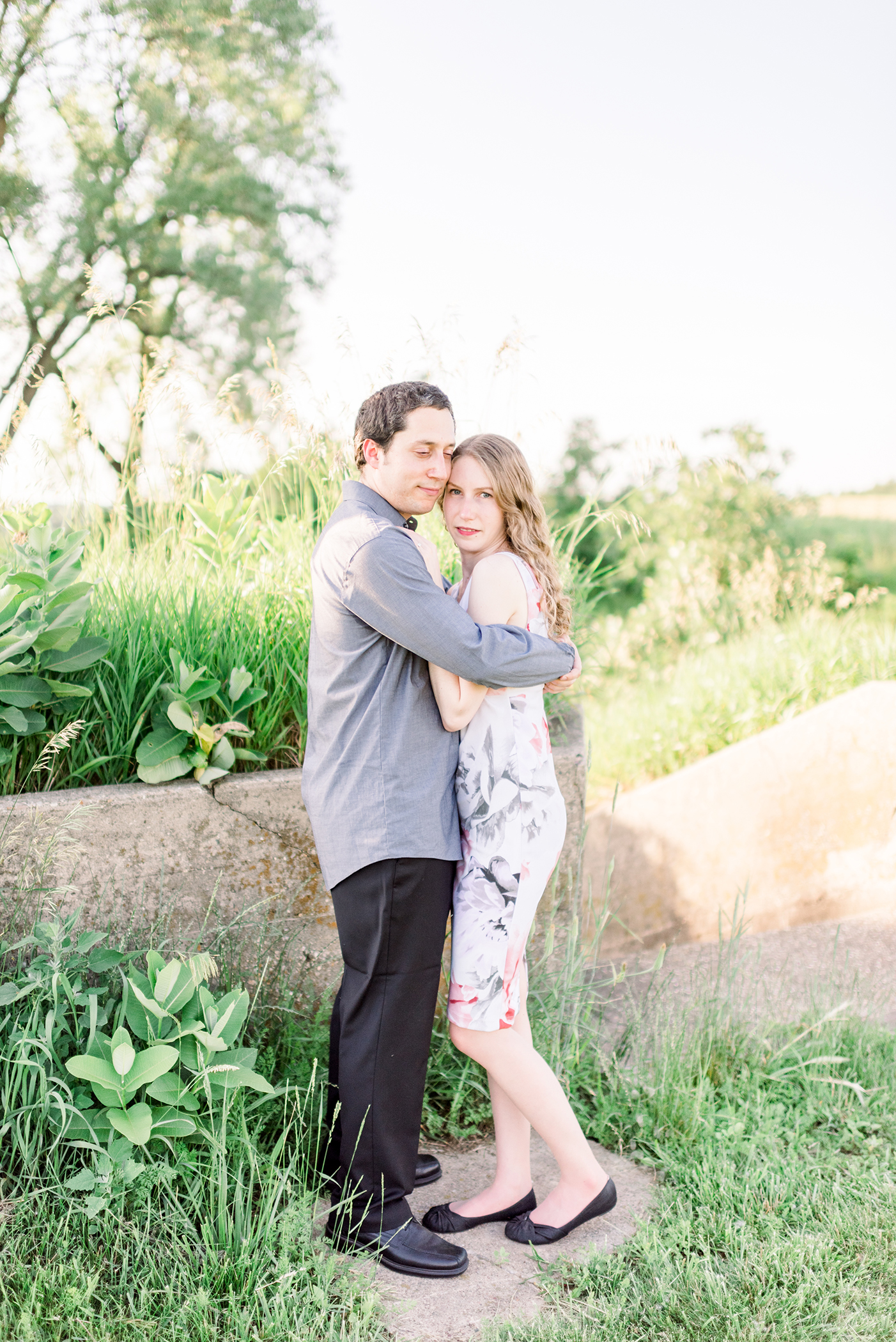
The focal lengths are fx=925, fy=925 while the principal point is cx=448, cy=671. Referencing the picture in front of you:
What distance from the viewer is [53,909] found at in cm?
261

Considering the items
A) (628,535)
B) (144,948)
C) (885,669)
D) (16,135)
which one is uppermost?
(16,135)

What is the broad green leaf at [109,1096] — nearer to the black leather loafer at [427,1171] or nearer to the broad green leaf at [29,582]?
the black leather loafer at [427,1171]

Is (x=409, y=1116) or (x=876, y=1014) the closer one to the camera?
(x=409, y=1116)

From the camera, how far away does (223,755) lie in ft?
9.48

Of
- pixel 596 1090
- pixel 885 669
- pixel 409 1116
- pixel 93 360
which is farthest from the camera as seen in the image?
pixel 885 669

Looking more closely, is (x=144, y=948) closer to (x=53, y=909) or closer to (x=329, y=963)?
(x=53, y=909)

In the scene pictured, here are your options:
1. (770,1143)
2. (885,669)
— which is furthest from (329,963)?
(885,669)

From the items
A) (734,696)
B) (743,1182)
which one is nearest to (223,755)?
(743,1182)

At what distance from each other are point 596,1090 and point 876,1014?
1.22 metres

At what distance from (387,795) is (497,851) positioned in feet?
1.10

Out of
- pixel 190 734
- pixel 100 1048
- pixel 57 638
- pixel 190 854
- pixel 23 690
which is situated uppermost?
pixel 57 638

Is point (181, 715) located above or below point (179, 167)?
below

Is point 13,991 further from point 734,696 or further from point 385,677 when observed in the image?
point 734,696

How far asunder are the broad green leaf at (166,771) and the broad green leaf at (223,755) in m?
0.08
